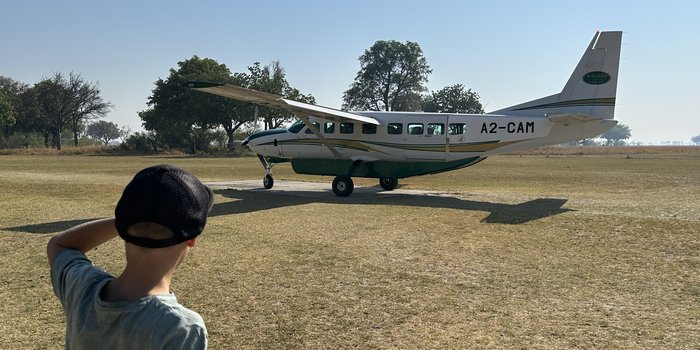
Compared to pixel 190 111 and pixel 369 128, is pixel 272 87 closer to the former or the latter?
pixel 190 111

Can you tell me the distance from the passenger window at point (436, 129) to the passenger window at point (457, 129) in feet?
0.83

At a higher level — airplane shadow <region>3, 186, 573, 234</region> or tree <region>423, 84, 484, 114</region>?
tree <region>423, 84, 484, 114</region>

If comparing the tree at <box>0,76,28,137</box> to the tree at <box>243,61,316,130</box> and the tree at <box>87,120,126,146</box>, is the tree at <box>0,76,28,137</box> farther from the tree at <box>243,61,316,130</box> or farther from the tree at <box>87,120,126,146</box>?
the tree at <box>87,120,126,146</box>

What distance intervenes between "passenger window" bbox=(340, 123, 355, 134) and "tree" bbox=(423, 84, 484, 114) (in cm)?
9227

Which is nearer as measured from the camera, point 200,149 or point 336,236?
point 336,236

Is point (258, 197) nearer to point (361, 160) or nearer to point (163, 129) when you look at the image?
point (361, 160)

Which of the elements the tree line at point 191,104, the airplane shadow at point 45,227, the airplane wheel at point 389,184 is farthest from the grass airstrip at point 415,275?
the tree line at point 191,104

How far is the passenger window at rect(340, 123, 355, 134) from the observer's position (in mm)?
17719

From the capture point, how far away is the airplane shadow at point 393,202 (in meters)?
12.5

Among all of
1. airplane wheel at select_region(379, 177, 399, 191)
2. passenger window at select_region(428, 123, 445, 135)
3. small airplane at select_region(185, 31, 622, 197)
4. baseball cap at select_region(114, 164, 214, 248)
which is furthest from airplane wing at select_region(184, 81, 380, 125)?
baseball cap at select_region(114, 164, 214, 248)

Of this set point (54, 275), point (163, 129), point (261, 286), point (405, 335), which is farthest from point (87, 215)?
point (163, 129)

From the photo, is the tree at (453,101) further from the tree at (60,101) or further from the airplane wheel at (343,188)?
the airplane wheel at (343,188)

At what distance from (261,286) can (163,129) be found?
6424cm

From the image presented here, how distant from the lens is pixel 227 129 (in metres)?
63.8
